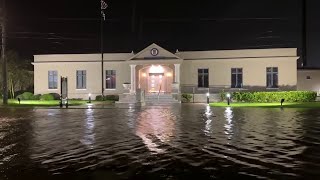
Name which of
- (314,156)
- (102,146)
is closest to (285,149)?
(314,156)

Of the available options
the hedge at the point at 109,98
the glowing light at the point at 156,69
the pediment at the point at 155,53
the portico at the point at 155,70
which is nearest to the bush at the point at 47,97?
the hedge at the point at 109,98

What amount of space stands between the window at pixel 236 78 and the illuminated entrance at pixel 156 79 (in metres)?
6.52

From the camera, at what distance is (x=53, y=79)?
149 feet

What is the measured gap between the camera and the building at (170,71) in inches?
1620

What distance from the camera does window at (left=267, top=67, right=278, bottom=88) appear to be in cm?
4128

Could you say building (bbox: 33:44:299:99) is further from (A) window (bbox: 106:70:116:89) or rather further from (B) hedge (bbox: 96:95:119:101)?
(B) hedge (bbox: 96:95:119:101)

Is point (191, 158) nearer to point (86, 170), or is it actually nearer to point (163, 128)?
point (86, 170)

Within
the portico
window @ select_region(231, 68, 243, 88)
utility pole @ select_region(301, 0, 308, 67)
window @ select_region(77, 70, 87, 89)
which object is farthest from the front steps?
utility pole @ select_region(301, 0, 308, 67)

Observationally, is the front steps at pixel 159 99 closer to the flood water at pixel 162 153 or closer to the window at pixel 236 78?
the window at pixel 236 78

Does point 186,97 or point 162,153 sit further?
point 186,97

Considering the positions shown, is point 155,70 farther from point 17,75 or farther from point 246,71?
point 17,75

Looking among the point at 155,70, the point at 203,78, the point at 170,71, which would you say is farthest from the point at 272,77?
the point at 155,70

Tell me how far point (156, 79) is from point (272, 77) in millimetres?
12206

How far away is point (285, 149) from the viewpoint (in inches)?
407
